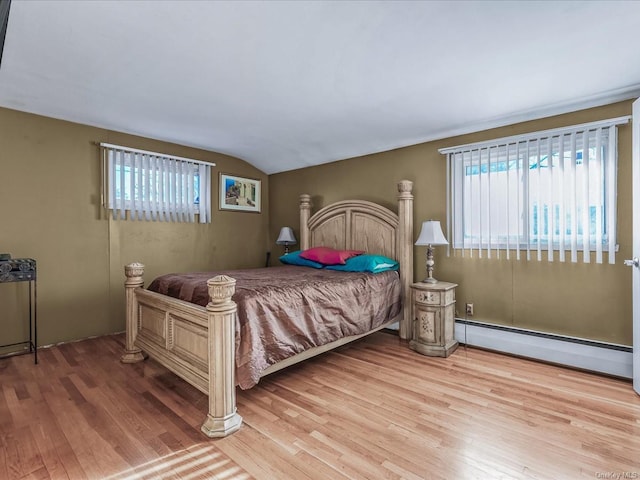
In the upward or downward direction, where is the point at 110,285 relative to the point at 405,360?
upward

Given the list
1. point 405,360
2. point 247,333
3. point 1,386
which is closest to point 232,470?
point 247,333

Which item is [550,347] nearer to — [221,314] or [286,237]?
[221,314]

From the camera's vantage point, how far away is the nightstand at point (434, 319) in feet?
9.92

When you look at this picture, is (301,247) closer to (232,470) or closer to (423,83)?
(423,83)

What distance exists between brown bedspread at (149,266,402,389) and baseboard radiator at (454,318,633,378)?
2.91ft

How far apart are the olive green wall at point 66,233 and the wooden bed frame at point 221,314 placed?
97cm

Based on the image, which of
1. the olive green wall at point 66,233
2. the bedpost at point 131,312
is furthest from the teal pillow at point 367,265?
the olive green wall at point 66,233

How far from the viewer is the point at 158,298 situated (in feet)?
8.22

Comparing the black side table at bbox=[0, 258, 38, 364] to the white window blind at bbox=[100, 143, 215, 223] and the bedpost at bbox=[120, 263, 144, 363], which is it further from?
the white window blind at bbox=[100, 143, 215, 223]

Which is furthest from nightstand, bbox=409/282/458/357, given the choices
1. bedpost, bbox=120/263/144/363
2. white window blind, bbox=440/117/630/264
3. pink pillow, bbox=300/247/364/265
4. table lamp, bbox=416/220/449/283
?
bedpost, bbox=120/263/144/363

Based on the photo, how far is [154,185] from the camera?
12.8 ft

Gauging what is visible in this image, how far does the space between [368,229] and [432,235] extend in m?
0.94

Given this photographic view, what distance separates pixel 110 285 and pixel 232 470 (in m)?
2.92

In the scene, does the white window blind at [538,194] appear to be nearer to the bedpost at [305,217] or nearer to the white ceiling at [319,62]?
the white ceiling at [319,62]
